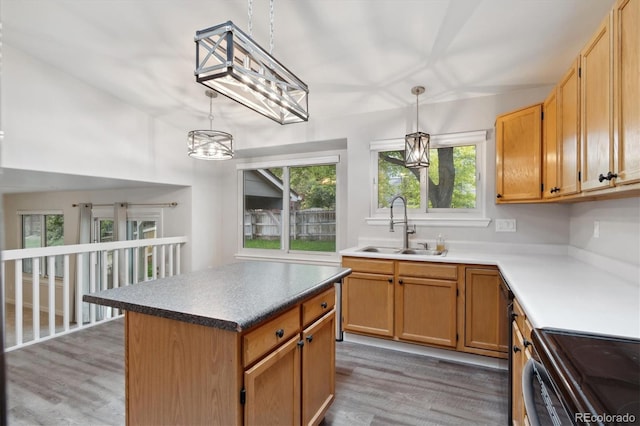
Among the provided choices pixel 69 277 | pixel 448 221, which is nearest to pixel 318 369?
pixel 448 221

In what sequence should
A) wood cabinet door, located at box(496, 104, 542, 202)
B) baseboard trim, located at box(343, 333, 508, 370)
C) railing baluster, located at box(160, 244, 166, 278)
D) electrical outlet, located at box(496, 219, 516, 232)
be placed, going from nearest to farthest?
1. wood cabinet door, located at box(496, 104, 542, 202)
2. baseboard trim, located at box(343, 333, 508, 370)
3. electrical outlet, located at box(496, 219, 516, 232)
4. railing baluster, located at box(160, 244, 166, 278)

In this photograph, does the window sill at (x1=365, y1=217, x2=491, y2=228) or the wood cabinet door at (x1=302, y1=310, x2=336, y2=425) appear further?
the window sill at (x1=365, y1=217, x2=491, y2=228)

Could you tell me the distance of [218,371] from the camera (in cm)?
129

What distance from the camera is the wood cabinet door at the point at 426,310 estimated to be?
2732 millimetres

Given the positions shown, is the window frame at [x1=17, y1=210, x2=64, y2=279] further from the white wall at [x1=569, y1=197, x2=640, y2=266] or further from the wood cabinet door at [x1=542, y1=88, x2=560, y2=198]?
the white wall at [x1=569, y1=197, x2=640, y2=266]

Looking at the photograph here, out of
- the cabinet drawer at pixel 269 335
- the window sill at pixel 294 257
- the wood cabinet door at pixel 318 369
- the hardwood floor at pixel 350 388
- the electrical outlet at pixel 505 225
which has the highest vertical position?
the electrical outlet at pixel 505 225

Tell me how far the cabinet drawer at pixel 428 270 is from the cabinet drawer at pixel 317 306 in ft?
3.53

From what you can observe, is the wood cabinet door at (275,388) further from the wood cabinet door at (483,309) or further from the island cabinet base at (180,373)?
the wood cabinet door at (483,309)

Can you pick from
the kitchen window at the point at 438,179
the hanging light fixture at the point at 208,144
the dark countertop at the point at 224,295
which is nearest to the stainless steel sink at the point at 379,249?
the kitchen window at the point at 438,179

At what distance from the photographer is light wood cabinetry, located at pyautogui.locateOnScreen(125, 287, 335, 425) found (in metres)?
1.29

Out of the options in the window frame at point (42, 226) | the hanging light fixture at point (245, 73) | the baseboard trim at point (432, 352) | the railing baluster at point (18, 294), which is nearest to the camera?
the hanging light fixture at point (245, 73)

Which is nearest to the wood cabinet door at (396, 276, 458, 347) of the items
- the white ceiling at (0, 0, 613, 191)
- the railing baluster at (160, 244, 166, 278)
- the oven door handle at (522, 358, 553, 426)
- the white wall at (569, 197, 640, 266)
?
the white wall at (569, 197, 640, 266)

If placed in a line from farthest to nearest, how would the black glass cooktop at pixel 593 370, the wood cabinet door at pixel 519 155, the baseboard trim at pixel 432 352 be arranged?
1. the baseboard trim at pixel 432 352
2. the wood cabinet door at pixel 519 155
3. the black glass cooktop at pixel 593 370

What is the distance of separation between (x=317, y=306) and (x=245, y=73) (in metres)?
1.24
